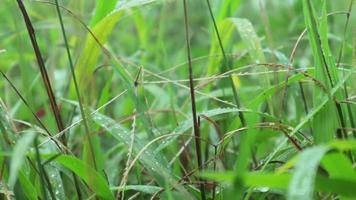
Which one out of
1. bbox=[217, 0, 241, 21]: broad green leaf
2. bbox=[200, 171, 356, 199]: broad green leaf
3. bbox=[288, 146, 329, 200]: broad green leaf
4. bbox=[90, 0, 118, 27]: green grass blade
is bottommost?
bbox=[200, 171, 356, 199]: broad green leaf

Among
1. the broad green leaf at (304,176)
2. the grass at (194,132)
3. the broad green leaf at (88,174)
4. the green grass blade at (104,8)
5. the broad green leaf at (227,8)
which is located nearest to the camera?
the broad green leaf at (304,176)

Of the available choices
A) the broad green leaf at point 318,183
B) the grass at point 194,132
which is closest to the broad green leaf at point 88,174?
the grass at point 194,132

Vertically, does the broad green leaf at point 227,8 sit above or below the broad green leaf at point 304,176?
above

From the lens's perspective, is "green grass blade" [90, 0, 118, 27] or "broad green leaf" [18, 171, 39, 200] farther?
"green grass blade" [90, 0, 118, 27]

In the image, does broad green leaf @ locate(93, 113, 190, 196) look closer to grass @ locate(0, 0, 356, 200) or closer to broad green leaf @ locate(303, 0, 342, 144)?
grass @ locate(0, 0, 356, 200)

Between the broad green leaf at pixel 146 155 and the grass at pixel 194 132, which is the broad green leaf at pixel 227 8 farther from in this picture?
the broad green leaf at pixel 146 155

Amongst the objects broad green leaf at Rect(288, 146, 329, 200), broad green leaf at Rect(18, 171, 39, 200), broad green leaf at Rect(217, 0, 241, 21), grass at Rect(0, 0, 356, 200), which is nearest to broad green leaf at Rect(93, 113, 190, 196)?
grass at Rect(0, 0, 356, 200)

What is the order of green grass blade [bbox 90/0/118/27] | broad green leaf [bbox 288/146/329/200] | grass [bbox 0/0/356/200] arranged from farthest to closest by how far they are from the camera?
green grass blade [bbox 90/0/118/27], grass [bbox 0/0/356/200], broad green leaf [bbox 288/146/329/200]

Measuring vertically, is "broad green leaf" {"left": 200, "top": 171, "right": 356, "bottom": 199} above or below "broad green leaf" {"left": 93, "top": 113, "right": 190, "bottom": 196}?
above

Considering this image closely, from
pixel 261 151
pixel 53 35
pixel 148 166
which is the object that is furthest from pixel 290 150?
pixel 53 35
